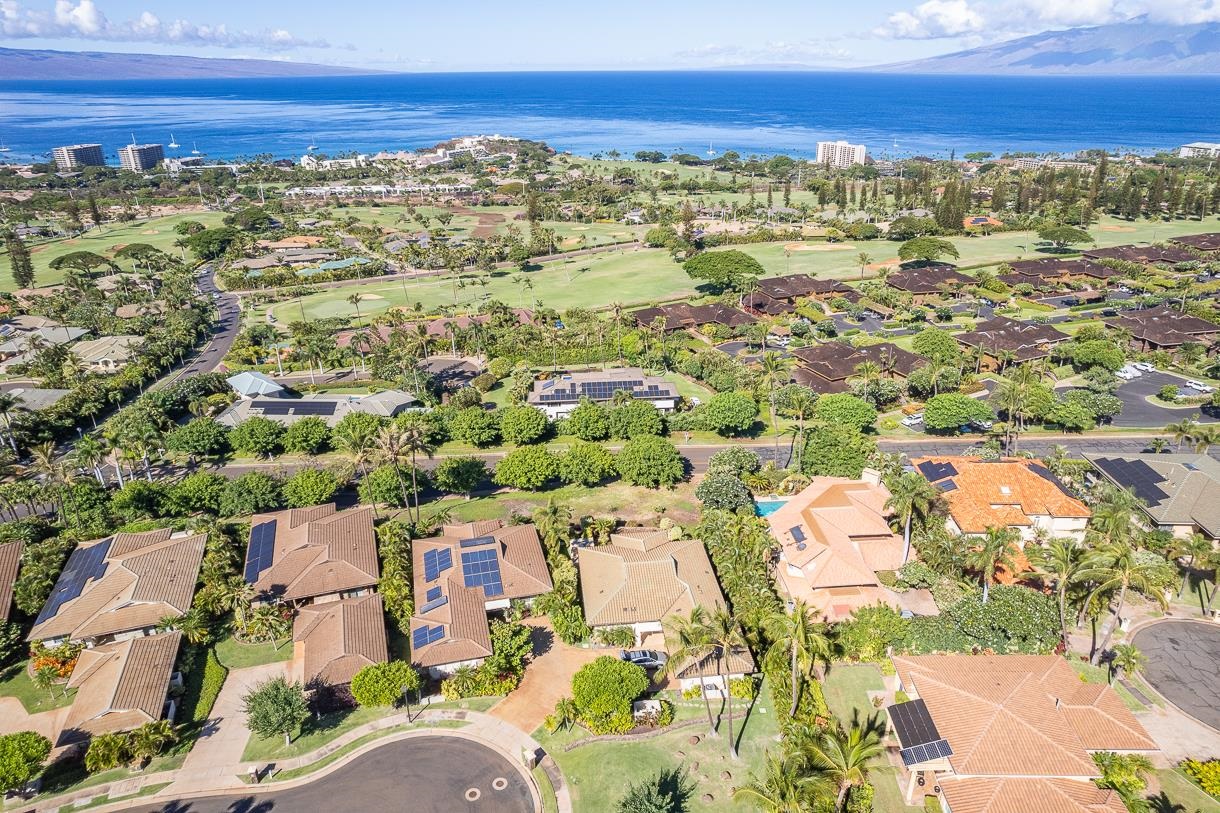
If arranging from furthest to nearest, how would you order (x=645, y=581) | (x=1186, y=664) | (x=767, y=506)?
(x=767, y=506)
(x=645, y=581)
(x=1186, y=664)

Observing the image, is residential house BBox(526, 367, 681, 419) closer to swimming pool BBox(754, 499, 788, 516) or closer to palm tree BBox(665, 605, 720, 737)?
swimming pool BBox(754, 499, 788, 516)

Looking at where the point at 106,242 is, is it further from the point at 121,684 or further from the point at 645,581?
the point at 645,581

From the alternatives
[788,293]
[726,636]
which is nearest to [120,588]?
[726,636]

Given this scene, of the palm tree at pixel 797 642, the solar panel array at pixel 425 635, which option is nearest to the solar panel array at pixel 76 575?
the solar panel array at pixel 425 635

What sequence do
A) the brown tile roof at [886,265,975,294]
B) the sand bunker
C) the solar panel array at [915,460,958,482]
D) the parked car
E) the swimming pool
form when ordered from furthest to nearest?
the sand bunker
the brown tile roof at [886,265,975,294]
the swimming pool
the solar panel array at [915,460,958,482]
the parked car

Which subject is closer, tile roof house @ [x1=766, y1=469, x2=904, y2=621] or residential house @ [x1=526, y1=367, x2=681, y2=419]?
tile roof house @ [x1=766, y1=469, x2=904, y2=621]

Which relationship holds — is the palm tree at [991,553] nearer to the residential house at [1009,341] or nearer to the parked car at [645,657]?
the parked car at [645,657]

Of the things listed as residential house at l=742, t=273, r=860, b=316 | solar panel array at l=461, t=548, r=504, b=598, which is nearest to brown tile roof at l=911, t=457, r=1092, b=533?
solar panel array at l=461, t=548, r=504, b=598

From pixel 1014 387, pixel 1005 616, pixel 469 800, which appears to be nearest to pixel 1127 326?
pixel 1014 387
